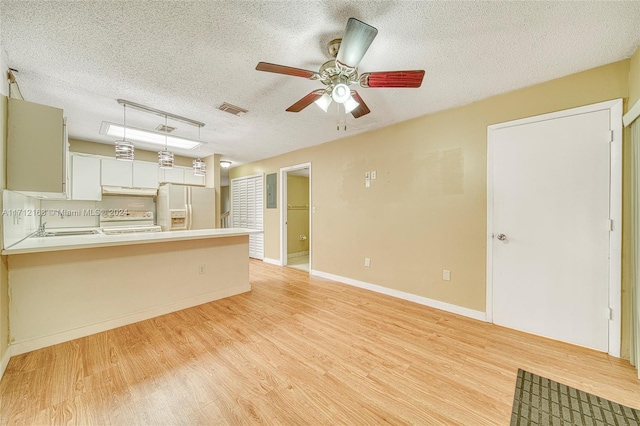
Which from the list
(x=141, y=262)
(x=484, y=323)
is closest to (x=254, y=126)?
(x=141, y=262)

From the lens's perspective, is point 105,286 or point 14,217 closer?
point 14,217

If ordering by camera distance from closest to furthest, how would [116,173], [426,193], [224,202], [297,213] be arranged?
[426,193]
[116,173]
[297,213]
[224,202]

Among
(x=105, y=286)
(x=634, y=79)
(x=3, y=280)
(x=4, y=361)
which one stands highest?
(x=634, y=79)

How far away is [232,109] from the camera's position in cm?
287

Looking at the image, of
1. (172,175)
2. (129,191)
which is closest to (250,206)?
(172,175)

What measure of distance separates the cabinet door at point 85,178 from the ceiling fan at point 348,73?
4290 mm

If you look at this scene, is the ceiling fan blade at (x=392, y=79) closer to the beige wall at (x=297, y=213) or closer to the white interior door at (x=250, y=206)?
the beige wall at (x=297, y=213)

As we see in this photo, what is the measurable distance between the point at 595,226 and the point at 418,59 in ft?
6.96

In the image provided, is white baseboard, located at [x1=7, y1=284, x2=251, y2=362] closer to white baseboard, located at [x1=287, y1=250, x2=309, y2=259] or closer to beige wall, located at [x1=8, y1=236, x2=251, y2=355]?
beige wall, located at [x1=8, y1=236, x2=251, y2=355]

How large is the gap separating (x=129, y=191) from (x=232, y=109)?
303 cm

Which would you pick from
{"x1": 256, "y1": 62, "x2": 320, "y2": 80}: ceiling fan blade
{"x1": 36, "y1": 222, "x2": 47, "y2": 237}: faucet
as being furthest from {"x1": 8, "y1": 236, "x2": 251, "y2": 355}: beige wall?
{"x1": 256, "y1": 62, "x2": 320, "y2": 80}: ceiling fan blade

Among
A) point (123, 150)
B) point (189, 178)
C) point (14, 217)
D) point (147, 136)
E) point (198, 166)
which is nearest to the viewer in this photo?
point (14, 217)

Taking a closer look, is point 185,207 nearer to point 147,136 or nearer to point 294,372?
point 147,136

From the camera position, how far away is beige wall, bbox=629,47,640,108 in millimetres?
1783
